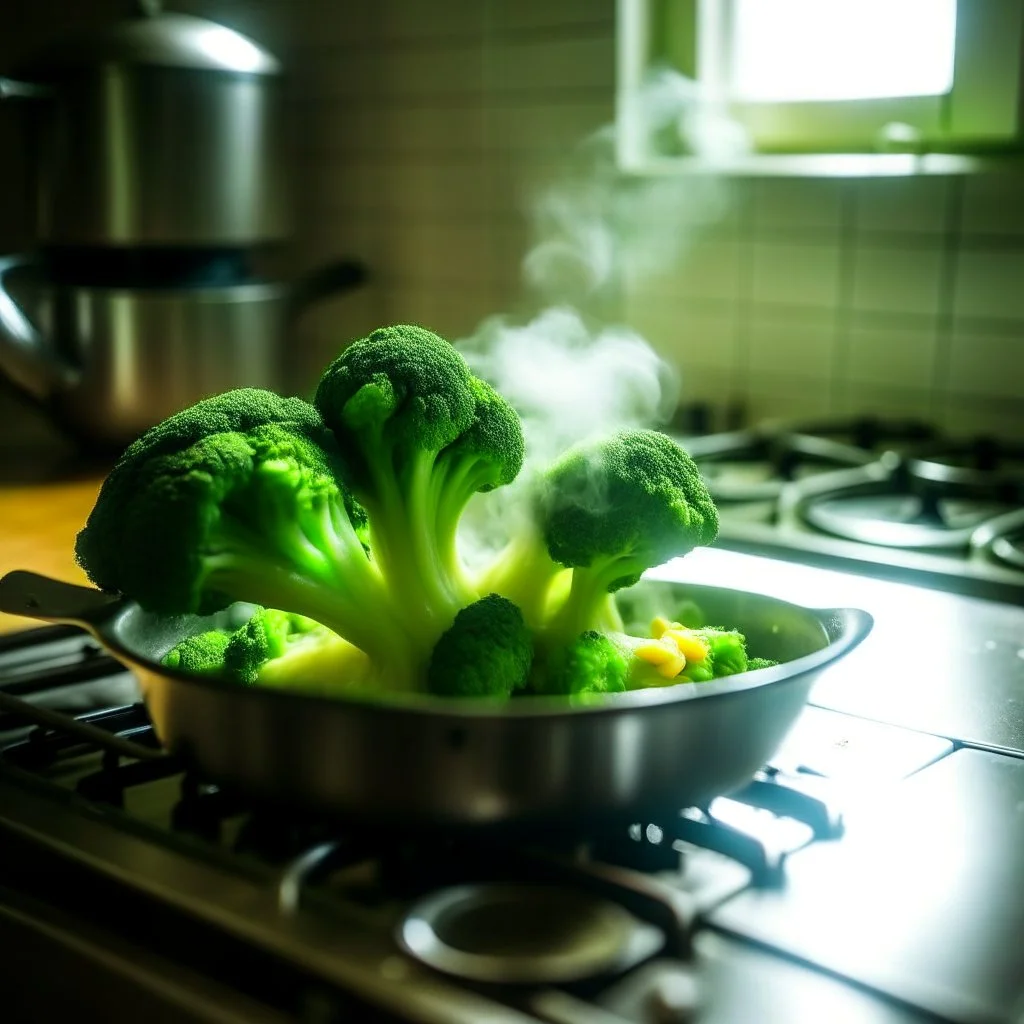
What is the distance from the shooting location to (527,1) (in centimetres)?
181

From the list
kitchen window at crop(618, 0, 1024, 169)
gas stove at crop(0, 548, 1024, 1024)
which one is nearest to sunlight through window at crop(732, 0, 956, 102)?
kitchen window at crop(618, 0, 1024, 169)

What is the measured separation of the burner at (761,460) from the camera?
1395 mm

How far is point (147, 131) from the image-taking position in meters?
1.67

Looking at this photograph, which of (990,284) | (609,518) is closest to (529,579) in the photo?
(609,518)

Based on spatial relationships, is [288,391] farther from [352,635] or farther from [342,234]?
[352,635]

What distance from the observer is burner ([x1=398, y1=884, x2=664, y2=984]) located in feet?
1.71

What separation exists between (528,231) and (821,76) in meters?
0.43

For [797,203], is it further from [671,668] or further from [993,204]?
[671,668]

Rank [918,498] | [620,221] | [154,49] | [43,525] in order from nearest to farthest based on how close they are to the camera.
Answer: [918,498], [43,525], [154,49], [620,221]

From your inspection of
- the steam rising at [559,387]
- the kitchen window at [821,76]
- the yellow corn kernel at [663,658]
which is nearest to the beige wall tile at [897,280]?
the kitchen window at [821,76]

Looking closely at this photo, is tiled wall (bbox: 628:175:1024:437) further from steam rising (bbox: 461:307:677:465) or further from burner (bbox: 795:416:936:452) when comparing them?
steam rising (bbox: 461:307:677:465)

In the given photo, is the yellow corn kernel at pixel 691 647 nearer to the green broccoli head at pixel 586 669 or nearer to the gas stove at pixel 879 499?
the green broccoli head at pixel 586 669

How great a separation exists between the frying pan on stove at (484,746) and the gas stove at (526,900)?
2 centimetres

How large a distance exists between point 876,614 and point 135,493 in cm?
60
